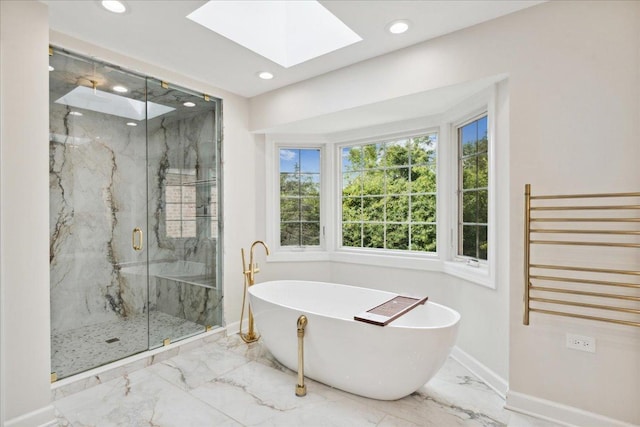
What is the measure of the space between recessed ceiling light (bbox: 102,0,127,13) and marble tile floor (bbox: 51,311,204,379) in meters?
2.30

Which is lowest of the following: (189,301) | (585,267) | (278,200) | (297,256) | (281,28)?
(189,301)

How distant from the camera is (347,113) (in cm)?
298

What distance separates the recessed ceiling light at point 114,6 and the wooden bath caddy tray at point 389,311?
240cm

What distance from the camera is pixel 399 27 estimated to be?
88.3 inches

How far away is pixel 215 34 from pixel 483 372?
311 cm

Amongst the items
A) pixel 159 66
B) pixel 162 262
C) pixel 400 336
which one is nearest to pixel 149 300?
pixel 162 262

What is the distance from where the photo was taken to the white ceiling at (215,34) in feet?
6.62

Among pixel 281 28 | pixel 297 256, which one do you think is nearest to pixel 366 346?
pixel 297 256

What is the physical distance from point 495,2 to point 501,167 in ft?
3.27

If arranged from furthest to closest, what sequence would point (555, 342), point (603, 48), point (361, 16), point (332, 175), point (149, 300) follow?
1. point (332, 175)
2. point (149, 300)
3. point (361, 16)
4. point (555, 342)
5. point (603, 48)

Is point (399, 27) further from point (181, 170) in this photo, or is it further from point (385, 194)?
point (181, 170)

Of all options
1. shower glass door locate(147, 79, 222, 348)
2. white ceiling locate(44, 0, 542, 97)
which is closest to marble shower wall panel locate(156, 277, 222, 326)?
shower glass door locate(147, 79, 222, 348)

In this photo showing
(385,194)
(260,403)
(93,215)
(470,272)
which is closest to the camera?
(260,403)

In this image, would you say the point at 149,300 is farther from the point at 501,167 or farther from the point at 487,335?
the point at 501,167
